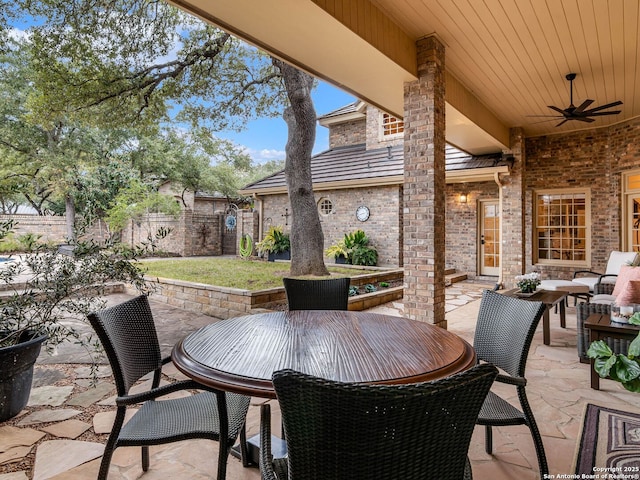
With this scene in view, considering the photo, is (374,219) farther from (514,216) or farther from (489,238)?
(514,216)

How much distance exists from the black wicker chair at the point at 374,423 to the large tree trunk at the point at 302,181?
6.19 m

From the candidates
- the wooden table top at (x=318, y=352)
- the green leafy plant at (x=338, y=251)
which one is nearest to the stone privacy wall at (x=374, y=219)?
the green leafy plant at (x=338, y=251)

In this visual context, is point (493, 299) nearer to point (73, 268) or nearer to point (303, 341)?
point (303, 341)

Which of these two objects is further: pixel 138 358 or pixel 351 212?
pixel 351 212

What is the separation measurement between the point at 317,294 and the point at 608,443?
6.34ft

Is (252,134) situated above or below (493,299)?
Answer: above

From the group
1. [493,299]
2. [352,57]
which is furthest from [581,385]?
[352,57]

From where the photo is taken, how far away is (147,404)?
67.9 inches

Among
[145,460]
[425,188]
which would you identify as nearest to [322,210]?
[425,188]

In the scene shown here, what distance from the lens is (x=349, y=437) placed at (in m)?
0.81

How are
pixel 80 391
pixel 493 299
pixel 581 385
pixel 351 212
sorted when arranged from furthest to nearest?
pixel 351 212
pixel 581 385
pixel 80 391
pixel 493 299

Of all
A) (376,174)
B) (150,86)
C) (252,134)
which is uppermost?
(252,134)

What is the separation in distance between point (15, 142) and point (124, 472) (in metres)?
13.5

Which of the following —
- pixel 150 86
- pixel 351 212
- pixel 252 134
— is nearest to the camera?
pixel 150 86
